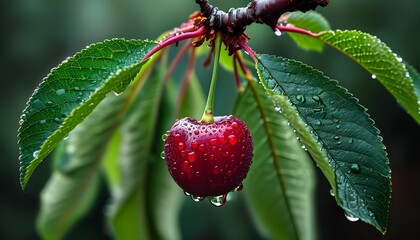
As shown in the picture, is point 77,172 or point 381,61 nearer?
point 381,61

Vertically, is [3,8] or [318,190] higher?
[3,8]

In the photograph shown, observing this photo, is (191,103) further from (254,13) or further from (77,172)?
(254,13)

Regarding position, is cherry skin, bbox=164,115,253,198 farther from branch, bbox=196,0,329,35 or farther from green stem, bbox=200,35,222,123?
branch, bbox=196,0,329,35

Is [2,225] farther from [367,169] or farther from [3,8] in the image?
[367,169]

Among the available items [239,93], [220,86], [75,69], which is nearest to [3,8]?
[220,86]

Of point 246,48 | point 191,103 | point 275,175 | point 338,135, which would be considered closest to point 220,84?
point 191,103

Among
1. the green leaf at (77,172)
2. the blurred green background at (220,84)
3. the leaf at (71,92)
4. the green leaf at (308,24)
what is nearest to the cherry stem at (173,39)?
the leaf at (71,92)
